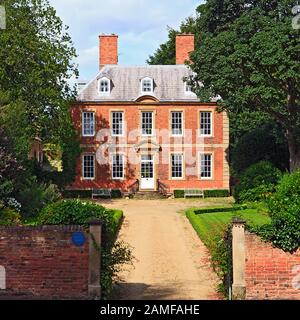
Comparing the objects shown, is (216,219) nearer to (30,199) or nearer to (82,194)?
(30,199)

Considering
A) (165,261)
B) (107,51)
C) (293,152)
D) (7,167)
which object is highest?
(107,51)

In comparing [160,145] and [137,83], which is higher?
[137,83]

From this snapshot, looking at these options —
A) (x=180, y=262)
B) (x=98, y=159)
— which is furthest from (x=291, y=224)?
(x=98, y=159)

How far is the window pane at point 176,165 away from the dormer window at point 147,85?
16.9 ft

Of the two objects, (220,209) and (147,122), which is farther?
(147,122)

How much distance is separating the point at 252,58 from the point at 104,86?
16179 mm

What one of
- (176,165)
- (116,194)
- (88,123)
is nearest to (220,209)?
(176,165)

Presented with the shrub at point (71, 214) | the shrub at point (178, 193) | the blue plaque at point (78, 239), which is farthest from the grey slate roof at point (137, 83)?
the blue plaque at point (78, 239)

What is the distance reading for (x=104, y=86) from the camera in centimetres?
4344

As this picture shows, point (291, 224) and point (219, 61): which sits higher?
point (219, 61)

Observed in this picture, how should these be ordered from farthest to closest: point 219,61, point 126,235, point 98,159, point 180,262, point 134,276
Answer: point 98,159, point 219,61, point 126,235, point 180,262, point 134,276

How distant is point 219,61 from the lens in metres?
30.6
